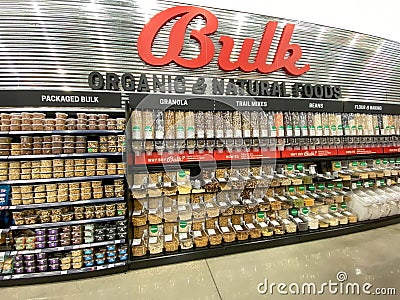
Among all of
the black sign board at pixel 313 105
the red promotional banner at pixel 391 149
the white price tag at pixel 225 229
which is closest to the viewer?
the white price tag at pixel 225 229

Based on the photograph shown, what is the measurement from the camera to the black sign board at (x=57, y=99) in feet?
7.41

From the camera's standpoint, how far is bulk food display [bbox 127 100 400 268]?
2.67 meters

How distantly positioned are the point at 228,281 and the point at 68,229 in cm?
187

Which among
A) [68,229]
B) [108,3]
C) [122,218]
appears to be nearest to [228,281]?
[122,218]

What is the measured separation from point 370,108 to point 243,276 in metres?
3.42

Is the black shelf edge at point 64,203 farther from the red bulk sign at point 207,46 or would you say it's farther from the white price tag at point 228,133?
the red bulk sign at point 207,46

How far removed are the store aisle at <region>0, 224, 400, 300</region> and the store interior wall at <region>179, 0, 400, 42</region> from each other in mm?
3715

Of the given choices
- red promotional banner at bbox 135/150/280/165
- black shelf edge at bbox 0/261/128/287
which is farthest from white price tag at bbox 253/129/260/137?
black shelf edge at bbox 0/261/128/287

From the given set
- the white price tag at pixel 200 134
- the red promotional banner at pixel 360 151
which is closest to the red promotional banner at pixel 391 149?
the red promotional banner at pixel 360 151

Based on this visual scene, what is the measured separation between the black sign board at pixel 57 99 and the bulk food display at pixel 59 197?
127 millimetres

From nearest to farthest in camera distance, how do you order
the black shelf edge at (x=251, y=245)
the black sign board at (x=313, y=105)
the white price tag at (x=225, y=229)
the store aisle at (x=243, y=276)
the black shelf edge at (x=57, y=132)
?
1. the store aisle at (x=243, y=276)
2. the black shelf edge at (x=57, y=132)
3. the black shelf edge at (x=251, y=245)
4. the white price tag at (x=225, y=229)
5. the black sign board at (x=313, y=105)

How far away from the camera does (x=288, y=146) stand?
315cm

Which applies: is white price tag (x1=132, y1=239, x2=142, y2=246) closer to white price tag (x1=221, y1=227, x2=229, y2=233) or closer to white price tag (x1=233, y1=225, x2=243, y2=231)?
white price tag (x1=221, y1=227, x2=229, y2=233)

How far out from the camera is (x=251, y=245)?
2850mm
